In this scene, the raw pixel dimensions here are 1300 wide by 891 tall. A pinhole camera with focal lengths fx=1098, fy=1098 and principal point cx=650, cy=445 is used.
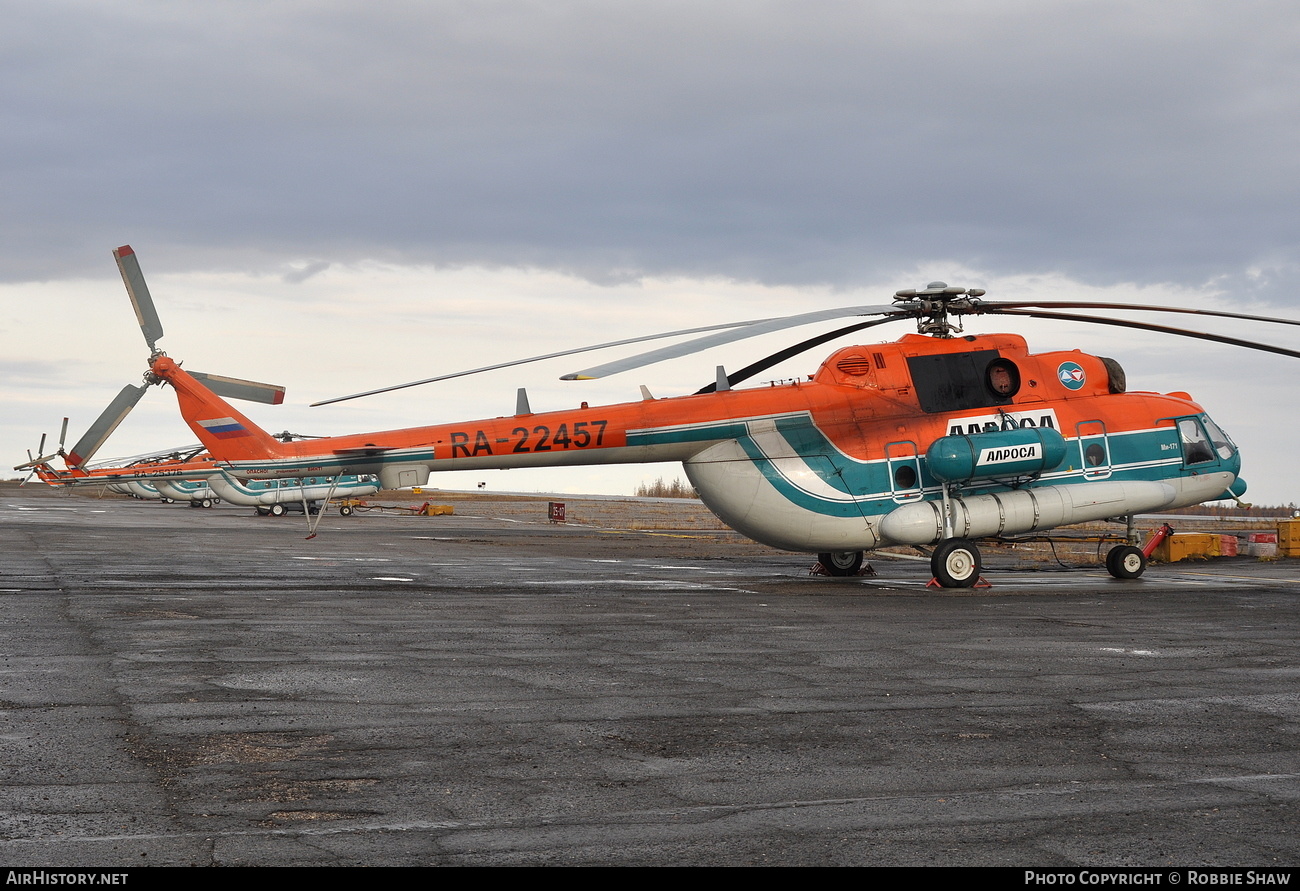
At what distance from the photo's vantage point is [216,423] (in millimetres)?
20703

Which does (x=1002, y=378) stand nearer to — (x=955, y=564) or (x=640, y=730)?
(x=955, y=564)

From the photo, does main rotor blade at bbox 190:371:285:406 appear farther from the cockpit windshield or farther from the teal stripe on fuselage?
the cockpit windshield

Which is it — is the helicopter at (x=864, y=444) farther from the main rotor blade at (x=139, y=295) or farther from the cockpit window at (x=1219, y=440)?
the cockpit window at (x=1219, y=440)

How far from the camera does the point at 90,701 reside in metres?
8.42

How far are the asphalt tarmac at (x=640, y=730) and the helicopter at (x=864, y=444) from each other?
3.09 m

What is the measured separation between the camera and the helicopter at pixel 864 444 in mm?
19359

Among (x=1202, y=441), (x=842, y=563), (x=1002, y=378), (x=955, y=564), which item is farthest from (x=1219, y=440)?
(x=842, y=563)

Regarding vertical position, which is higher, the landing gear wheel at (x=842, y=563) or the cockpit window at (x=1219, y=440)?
the cockpit window at (x=1219, y=440)

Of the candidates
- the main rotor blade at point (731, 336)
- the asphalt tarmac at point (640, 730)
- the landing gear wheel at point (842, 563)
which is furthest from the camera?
the landing gear wheel at point (842, 563)

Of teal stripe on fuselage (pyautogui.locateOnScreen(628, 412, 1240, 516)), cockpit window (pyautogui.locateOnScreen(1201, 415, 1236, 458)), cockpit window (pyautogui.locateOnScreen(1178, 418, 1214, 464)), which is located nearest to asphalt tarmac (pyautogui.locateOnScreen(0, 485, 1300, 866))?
teal stripe on fuselage (pyautogui.locateOnScreen(628, 412, 1240, 516))

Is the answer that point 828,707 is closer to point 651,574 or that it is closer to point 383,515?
point 651,574

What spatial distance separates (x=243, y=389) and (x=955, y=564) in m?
13.7

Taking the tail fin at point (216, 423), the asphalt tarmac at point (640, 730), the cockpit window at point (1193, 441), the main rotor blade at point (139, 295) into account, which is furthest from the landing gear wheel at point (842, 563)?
the main rotor blade at point (139, 295)

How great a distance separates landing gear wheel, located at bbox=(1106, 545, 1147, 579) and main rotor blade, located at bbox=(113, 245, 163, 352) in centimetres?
1959
